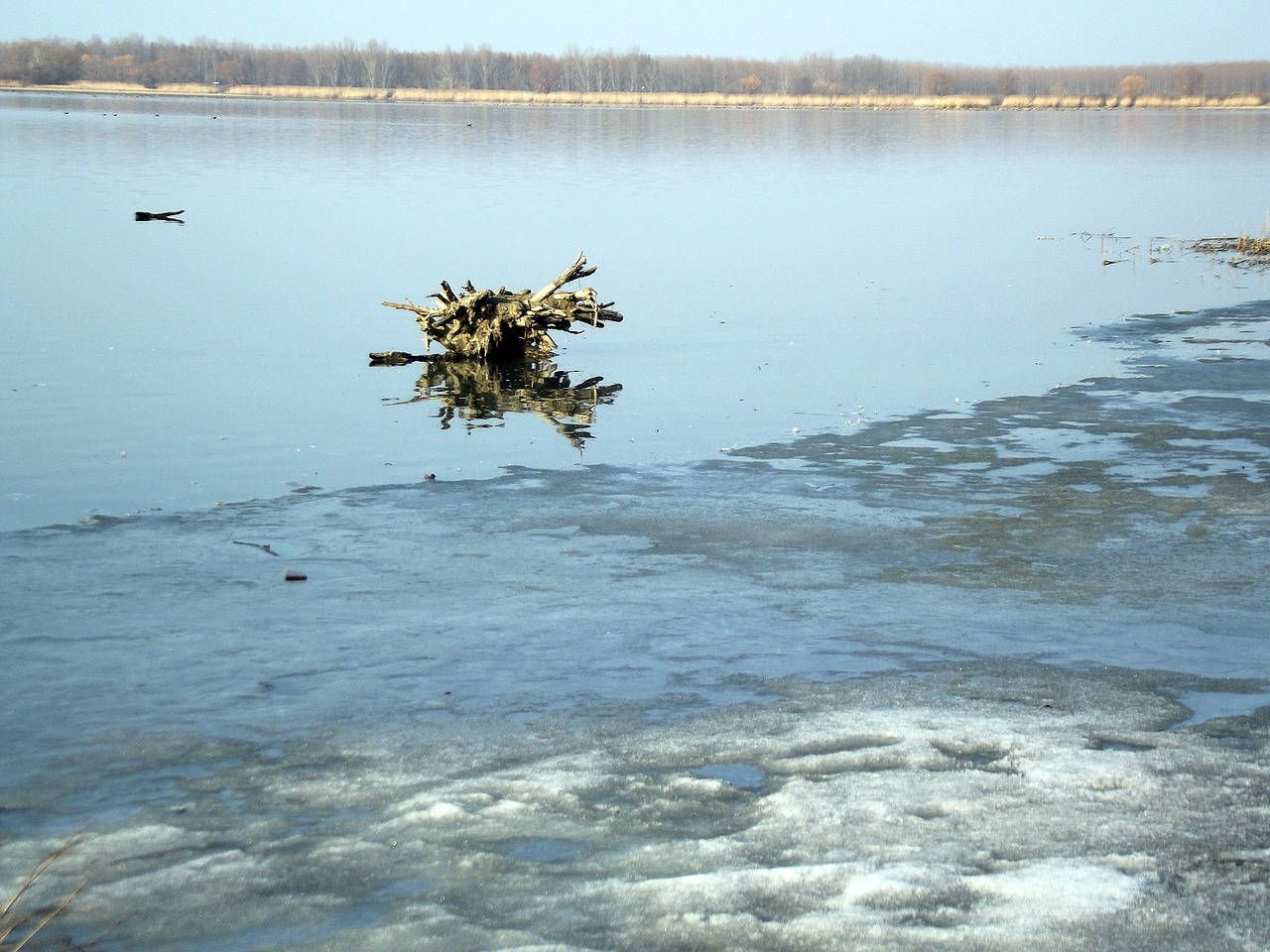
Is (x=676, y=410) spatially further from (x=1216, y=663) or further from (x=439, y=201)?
(x=439, y=201)

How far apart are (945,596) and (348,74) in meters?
171

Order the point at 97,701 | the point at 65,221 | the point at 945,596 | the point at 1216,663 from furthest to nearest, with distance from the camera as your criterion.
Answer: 1. the point at 65,221
2. the point at 945,596
3. the point at 1216,663
4. the point at 97,701

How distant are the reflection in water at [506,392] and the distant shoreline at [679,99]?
112910 mm

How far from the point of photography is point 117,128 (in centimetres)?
7119

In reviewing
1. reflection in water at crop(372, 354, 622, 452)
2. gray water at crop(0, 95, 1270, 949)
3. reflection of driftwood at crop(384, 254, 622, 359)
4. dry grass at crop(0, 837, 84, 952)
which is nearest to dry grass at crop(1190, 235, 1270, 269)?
gray water at crop(0, 95, 1270, 949)

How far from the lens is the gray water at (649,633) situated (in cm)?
423

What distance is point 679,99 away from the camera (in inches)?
5497

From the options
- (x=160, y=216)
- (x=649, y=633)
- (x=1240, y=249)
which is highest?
(x=160, y=216)

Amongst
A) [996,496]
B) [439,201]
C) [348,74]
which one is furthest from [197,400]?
[348,74]

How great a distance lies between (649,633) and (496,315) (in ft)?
31.9

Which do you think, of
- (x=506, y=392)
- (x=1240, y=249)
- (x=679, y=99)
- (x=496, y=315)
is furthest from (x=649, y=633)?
(x=679, y=99)

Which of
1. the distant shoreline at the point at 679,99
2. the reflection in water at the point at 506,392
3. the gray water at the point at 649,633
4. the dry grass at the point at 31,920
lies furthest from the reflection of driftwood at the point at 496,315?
the distant shoreline at the point at 679,99

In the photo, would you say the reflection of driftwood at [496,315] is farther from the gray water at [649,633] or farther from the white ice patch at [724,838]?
the white ice patch at [724,838]

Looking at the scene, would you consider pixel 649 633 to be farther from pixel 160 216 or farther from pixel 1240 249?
pixel 160 216
